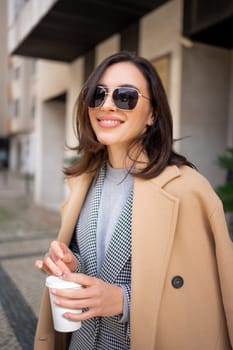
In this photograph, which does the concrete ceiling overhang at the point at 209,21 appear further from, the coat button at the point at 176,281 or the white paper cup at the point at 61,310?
the white paper cup at the point at 61,310

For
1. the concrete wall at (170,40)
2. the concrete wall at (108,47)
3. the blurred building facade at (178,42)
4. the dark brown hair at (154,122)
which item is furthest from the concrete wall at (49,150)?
the dark brown hair at (154,122)

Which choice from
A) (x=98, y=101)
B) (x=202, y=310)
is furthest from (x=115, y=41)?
(x=202, y=310)

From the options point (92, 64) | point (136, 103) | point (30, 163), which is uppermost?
point (92, 64)

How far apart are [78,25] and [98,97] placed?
5.60 meters

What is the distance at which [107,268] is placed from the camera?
1266mm

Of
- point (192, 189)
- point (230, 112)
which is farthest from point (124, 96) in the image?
point (230, 112)

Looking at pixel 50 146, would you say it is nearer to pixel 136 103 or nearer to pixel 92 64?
pixel 92 64

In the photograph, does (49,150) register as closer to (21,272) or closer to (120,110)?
(21,272)

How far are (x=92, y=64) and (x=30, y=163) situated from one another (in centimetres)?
2208

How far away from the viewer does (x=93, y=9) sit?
18.2 feet

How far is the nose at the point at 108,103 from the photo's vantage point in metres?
1.25

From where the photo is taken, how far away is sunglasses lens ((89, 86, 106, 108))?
128cm

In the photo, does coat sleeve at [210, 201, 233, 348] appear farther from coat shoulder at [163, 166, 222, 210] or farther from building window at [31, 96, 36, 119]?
building window at [31, 96, 36, 119]

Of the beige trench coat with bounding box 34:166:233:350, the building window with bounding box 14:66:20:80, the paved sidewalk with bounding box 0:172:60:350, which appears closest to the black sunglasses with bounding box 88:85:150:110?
the beige trench coat with bounding box 34:166:233:350
